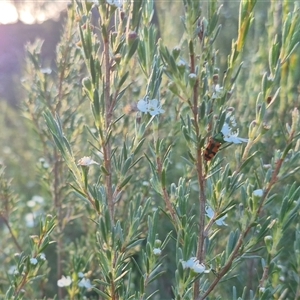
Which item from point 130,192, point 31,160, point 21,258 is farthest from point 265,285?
point 31,160

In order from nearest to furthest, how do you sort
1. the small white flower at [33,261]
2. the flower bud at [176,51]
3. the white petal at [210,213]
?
the flower bud at [176,51] < the white petal at [210,213] < the small white flower at [33,261]

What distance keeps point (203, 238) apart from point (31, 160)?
2.72 meters

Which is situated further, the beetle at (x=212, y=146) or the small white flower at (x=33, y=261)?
the small white flower at (x=33, y=261)

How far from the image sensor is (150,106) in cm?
94

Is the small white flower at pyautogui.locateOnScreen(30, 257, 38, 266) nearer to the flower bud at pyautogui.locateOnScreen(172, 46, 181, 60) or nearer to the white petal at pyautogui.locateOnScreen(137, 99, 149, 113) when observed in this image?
the white petal at pyautogui.locateOnScreen(137, 99, 149, 113)

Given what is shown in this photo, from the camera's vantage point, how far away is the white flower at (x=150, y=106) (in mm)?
932

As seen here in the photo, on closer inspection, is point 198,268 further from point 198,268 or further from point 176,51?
point 176,51

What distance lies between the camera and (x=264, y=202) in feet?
3.21

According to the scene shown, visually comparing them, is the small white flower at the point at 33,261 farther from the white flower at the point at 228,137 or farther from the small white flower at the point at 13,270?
the white flower at the point at 228,137

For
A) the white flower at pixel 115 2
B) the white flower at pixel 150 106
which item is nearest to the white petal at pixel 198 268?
the white flower at pixel 150 106

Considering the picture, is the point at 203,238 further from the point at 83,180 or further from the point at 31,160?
the point at 31,160

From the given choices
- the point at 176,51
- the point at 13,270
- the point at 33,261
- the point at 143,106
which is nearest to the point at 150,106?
the point at 143,106

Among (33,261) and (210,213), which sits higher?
(210,213)

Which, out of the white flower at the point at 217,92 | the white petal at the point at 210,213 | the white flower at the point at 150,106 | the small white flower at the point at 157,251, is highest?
the white flower at the point at 217,92
